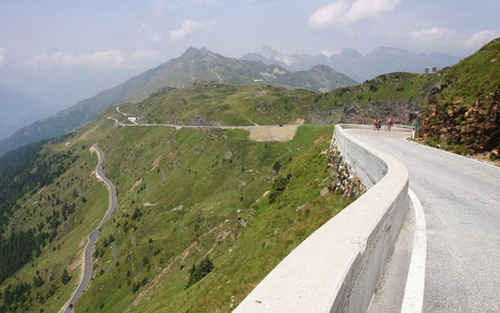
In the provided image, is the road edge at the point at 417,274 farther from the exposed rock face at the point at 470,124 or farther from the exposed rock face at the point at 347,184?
the exposed rock face at the point at 470,124

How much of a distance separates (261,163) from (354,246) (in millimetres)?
89287

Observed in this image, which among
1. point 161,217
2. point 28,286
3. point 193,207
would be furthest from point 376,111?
point 28,286

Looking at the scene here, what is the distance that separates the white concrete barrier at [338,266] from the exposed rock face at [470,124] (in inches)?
699

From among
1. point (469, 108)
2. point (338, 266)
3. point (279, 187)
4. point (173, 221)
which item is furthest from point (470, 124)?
point (173, 221)

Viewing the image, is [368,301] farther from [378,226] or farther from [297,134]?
[297,134]

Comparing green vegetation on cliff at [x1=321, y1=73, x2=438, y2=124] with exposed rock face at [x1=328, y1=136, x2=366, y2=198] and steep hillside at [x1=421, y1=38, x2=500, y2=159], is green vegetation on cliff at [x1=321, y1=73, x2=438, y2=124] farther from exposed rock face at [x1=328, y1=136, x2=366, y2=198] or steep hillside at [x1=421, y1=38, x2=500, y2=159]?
Result: exposed rock face at [x1=328, y1=136, x2=366, y2=198]

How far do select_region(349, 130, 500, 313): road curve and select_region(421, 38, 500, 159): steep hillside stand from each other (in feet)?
20.8

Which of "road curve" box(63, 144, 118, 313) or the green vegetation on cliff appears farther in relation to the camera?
"road curve" box(63, 144, 118, 313)

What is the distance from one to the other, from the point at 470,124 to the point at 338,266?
2384 centimetres

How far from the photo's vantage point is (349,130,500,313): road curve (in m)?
4.58

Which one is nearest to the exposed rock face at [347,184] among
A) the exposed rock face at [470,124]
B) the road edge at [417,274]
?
the road edge at [417,274]

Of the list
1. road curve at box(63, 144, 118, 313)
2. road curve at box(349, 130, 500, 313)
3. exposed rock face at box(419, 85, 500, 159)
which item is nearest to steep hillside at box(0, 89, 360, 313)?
road curve at box(63, 144, 118, 313)

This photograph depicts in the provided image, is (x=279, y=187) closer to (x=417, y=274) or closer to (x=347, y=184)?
(x=347, y=184)

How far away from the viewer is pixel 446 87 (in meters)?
28.5
